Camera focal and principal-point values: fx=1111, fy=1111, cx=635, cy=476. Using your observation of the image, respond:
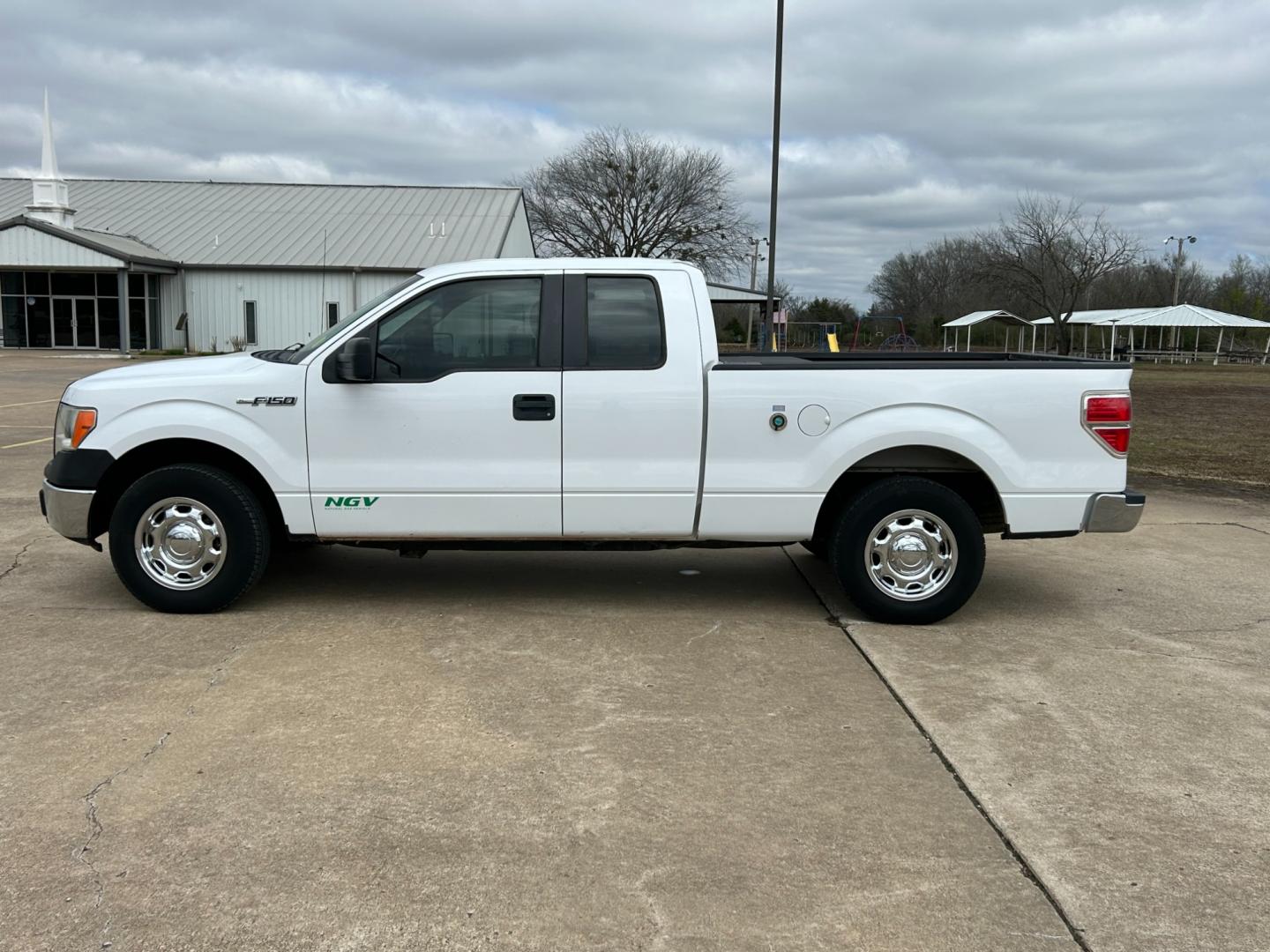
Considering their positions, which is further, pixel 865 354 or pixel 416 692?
pixel 865 354

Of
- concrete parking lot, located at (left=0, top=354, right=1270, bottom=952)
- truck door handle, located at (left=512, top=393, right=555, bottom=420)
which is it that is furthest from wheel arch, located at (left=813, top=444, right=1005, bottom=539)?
truck door handle, located at (left=512, top=393, right=555, bottom=420)

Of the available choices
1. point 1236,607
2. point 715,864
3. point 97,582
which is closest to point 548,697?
point 715,864

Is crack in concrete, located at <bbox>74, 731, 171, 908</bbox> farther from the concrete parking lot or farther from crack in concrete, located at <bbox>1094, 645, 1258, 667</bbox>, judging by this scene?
crack in concrete, located at <bbox>1094, 645, 1258, 667</bbox>

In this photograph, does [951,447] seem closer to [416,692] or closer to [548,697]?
[548,697]

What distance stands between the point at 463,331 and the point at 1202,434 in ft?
48.6

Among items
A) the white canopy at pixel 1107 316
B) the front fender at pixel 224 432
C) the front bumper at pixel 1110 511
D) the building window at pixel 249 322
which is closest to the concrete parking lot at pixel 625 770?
the front bumper at pixel 1110 511

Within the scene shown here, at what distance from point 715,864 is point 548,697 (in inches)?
61.5

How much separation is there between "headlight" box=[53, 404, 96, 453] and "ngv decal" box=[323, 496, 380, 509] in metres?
1.30

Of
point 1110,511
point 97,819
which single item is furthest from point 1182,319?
point 97,819

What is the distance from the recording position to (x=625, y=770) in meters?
4.11

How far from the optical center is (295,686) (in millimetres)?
4926

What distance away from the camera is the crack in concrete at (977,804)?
3.14m

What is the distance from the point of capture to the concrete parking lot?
3.15 metres

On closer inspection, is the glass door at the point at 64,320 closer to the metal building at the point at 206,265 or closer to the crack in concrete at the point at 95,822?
the metal building at the point at 206,265
